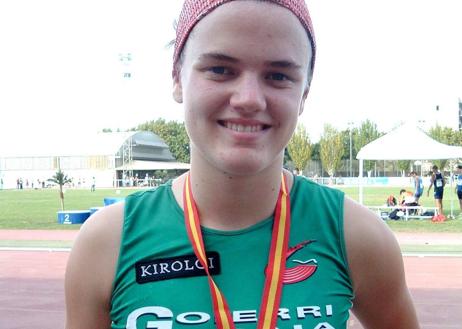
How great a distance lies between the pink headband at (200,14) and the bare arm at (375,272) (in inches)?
17.4

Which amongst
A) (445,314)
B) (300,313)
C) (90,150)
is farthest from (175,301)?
(90,150)

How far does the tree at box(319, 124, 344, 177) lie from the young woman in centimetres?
7152

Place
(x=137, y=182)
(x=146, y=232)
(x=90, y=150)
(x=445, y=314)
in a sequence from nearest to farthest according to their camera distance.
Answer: (x=146, y=232), (x=445, y=314), (x=137, y=182), (x=90, y=150)

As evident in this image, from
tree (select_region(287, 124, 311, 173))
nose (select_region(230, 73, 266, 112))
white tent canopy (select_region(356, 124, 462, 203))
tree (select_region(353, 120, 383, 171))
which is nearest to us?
nose (select_region(230, 73, 266, 112))

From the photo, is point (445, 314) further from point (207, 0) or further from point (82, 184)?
point (82, 184)

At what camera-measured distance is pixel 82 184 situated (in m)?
64.1

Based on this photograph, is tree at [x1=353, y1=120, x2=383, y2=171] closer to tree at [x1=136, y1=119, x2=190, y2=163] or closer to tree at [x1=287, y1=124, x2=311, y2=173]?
tree at [x1=287, y1=124, x2=311, y2=173]

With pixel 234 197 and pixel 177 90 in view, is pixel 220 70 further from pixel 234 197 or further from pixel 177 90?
pixel 234 197

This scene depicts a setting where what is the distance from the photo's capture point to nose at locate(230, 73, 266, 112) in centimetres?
124

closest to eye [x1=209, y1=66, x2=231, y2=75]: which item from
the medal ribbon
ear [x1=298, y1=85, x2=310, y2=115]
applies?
ear [x1=298, y1=85, x2=310, y2=115]

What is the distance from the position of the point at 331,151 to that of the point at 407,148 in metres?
57.9

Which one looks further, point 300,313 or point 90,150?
point 90,150

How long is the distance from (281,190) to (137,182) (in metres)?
60.5

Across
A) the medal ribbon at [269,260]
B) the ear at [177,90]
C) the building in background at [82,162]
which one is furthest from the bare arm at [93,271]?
the building in background at [82,162]
